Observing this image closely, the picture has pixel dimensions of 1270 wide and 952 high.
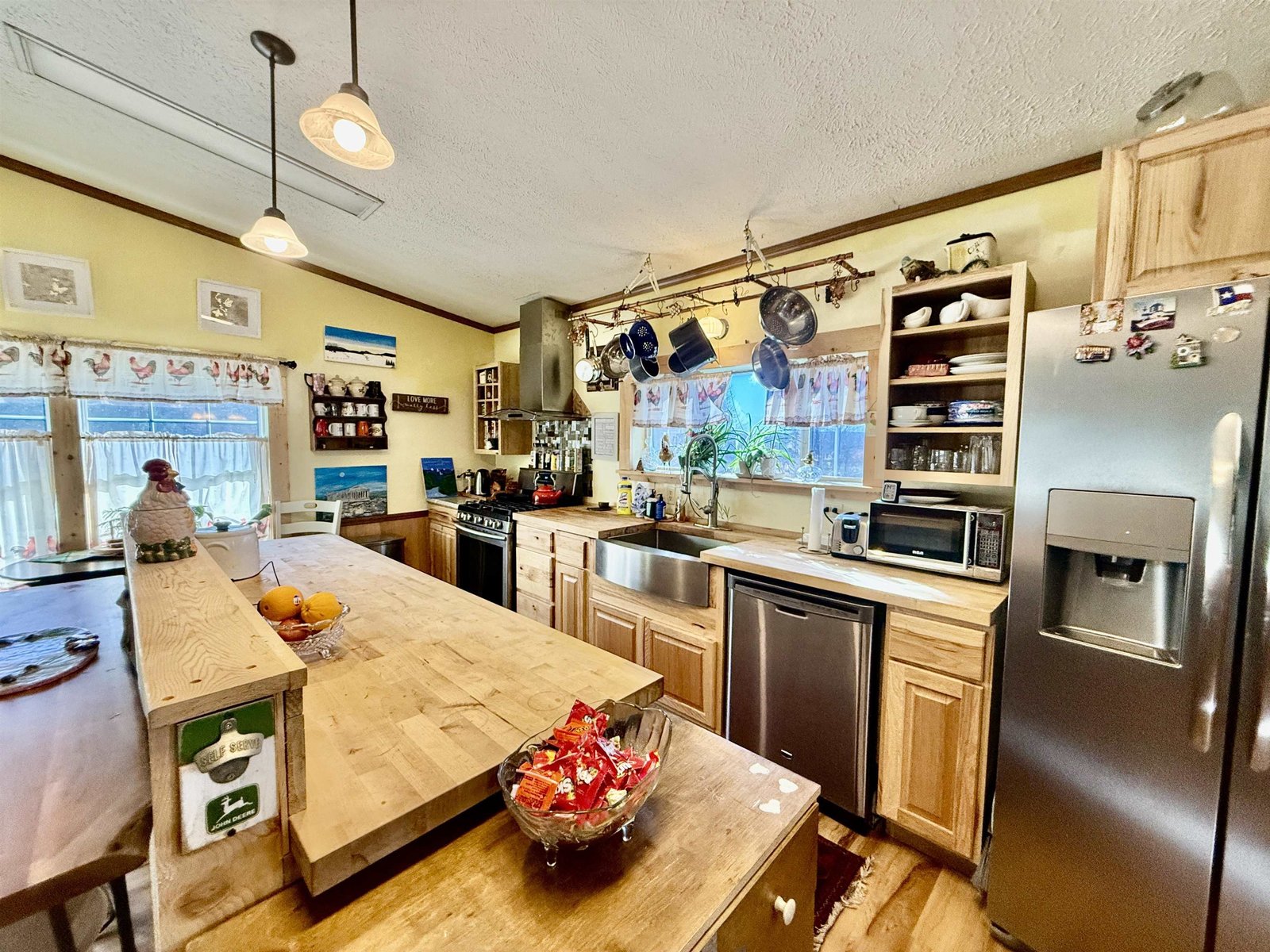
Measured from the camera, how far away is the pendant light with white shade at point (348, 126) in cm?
119

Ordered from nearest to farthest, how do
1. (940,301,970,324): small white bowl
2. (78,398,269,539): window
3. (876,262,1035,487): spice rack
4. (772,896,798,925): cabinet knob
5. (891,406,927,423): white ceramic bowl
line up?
(772,896,798,925): cabinet knob, (876,262,1035,487): spice rack, (940,301,970,324): small white bowl, (891,406,927,423): white ceramic bowl, (78,398,269,539): window

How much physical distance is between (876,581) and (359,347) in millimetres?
3921

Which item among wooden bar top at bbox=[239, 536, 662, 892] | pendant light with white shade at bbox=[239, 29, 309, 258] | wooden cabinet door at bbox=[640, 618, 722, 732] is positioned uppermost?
→ pendant light with white shade at bbox=[239, 29, 309, 258]

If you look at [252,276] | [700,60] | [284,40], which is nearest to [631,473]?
[700,60]

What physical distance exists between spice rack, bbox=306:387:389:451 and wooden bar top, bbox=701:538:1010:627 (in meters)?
3.07

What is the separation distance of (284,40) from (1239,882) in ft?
11.4

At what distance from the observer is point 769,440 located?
2725 millimetres

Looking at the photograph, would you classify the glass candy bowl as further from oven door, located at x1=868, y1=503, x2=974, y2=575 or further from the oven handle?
the oven handle

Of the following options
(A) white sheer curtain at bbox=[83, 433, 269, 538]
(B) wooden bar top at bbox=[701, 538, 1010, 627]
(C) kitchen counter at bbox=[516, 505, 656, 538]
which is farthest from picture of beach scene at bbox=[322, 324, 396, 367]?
(B) wooden bar top at bbox=[701, 538, 1010, 627]

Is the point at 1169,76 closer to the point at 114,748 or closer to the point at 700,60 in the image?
the point at 700,60

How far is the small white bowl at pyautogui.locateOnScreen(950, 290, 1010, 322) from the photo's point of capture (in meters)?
1.72

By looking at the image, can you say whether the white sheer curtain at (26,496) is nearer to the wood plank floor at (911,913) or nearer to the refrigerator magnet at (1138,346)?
the wood plank floor at (911,913)

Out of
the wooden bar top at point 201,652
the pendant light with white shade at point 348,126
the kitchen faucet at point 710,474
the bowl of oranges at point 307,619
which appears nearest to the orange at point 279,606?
the bowl of oranges at point 307,619

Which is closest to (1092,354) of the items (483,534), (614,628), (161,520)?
(614,628)
